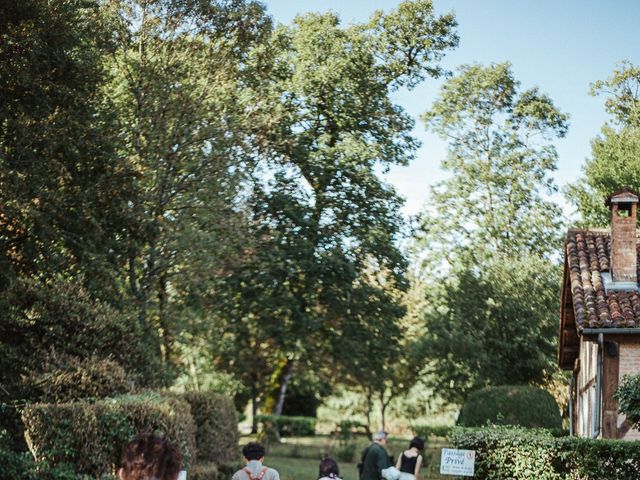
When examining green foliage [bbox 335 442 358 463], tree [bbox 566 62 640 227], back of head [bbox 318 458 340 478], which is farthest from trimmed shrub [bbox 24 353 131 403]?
tree [bbox 566 62 640 227]

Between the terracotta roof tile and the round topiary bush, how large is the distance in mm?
6079

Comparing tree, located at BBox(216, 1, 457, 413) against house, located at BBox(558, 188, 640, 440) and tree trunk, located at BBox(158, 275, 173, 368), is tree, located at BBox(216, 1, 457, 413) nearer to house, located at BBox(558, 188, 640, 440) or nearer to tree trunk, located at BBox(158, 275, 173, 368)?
tree trunk, located at BBox(158, 275, 173, 368)

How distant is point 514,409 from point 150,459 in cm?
2488

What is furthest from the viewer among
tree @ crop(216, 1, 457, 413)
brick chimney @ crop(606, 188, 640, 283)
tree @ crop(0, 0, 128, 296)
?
tree @ crop(216, 1, 457, 413)

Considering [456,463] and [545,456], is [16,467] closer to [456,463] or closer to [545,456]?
[456,463]

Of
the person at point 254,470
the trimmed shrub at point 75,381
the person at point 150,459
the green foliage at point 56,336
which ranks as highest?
the green foliage at point 56,336

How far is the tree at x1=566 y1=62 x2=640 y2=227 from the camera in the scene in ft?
155

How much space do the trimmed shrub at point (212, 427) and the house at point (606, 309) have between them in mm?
10211

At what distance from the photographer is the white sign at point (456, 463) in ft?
52.7

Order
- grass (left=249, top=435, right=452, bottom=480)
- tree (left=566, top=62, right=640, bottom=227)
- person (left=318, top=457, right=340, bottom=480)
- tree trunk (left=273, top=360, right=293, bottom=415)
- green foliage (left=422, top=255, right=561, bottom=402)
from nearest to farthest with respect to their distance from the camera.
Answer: person (left=318, top=457, right=340, bottom=480)
grass (left=249, top=435, right=452, bottom=480)
green foliage (left=422, top=255, right=561, bottom=402)
tree trunk (left=273, top=360, right=293, bottom=415)
tree (left=566, top=62, right=640, bottom=227)

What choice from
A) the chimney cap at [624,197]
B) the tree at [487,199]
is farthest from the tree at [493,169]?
the chimney cap at [624,197]

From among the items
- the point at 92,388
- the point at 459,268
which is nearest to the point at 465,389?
the point at 459,268

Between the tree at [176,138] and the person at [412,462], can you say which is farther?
the tree at [176,138]

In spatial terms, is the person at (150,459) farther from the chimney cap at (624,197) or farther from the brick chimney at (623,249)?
the chimney cap at (624,197)
